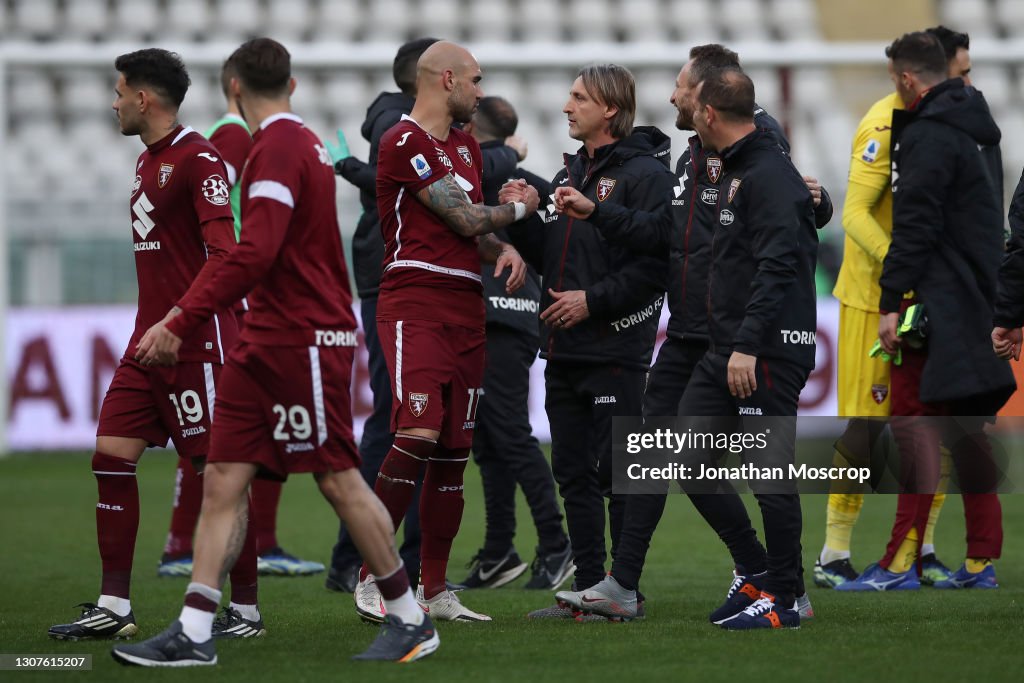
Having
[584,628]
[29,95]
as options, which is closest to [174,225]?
[584,628]

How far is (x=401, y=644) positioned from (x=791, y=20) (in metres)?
15.4

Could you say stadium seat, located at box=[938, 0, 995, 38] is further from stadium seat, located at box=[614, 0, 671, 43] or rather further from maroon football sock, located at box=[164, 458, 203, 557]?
maroon football sock, located at box=[164, 458, 203, 557]

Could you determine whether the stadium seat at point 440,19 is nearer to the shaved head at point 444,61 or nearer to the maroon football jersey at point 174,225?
the shaved head at point 444,61

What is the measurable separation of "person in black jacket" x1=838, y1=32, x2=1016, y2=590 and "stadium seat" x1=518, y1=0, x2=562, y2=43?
11947mm

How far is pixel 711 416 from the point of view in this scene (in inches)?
226

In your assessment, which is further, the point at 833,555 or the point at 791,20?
the point at 791,20

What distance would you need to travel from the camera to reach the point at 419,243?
18.9 feet

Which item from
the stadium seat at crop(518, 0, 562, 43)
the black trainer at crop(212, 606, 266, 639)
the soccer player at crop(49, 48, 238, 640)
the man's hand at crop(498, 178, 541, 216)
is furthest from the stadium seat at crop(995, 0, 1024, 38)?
the black trainer at crop(212, 606, 266, 639)

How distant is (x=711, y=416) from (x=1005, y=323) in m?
1.28

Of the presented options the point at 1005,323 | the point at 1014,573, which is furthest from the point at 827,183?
the point at 1005,323

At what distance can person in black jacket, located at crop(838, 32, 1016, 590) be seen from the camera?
6.49 meters

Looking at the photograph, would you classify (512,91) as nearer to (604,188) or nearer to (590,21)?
(590,21)

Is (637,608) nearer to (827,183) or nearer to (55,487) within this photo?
(55,487)

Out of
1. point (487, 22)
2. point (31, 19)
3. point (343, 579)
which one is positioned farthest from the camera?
point (487, 22)
